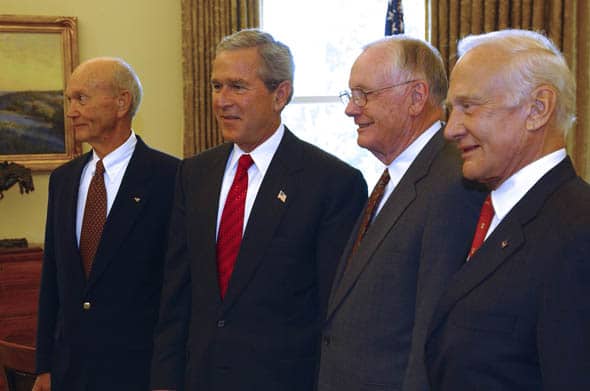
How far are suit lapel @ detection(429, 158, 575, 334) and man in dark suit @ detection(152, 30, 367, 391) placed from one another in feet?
2.52

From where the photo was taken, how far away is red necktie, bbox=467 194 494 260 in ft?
6.57

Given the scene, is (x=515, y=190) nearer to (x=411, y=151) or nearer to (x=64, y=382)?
(x=411, y=151)

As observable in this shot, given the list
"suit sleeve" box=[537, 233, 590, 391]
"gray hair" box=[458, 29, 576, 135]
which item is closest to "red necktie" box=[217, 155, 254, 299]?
"gray hair" box=[458, 29, 576, 135]

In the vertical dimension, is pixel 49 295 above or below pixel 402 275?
below

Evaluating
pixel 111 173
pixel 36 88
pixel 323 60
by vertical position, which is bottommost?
pixel 111 173

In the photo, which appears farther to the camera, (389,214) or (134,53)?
(134,53)

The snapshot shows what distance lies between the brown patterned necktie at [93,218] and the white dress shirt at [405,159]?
1.29 m

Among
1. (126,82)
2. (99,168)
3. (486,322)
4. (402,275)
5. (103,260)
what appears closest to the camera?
(486,322)

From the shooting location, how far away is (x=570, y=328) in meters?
1.63

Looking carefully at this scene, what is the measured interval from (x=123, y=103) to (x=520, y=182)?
198 centimetres

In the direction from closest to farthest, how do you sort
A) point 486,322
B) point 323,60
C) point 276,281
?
point 486,322 < point 276,281 < point 323,60

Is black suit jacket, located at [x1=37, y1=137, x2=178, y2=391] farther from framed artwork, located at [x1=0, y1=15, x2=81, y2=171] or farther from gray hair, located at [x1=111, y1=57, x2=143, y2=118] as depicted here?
framed artwork, located at [x1=0, y1=15, x2=81, y2=171]

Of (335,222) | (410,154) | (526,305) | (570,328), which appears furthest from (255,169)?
(570,328)

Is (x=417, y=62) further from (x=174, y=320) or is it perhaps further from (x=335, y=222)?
(x=174, y=320)
